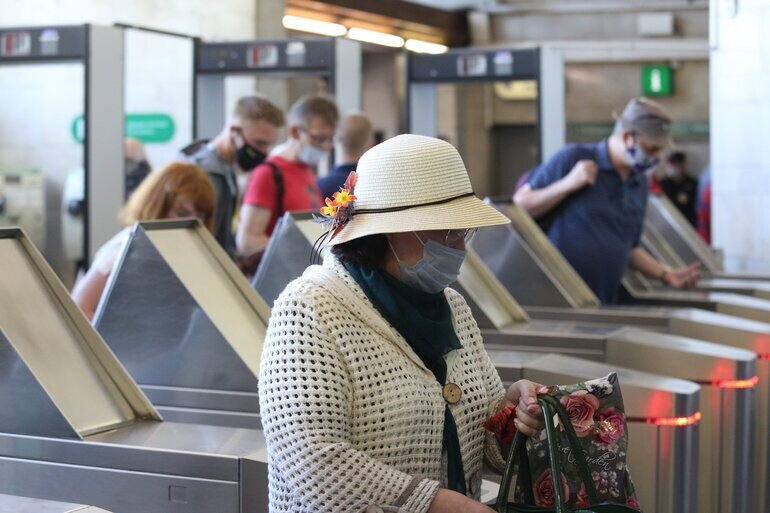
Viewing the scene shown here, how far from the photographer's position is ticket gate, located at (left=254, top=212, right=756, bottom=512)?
3781 mm

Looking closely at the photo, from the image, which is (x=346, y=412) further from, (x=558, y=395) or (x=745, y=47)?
(x=745, y=47)

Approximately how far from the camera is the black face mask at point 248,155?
4969mm

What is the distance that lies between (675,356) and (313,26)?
8620mm

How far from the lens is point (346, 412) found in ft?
6.65

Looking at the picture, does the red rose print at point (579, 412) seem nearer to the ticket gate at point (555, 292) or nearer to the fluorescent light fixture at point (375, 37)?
the ticket gate at point (555, 292)

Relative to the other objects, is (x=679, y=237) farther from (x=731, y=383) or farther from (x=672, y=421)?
(x=672, y=421)

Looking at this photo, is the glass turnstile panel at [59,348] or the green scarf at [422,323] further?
the glass turnstile panel at [59,348]

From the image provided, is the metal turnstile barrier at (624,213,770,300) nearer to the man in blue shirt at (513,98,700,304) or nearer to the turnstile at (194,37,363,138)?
the man in blue shirt at (513,98,700,304)

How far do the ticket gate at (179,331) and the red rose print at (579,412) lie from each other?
1.08 meters

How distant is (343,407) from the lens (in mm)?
2020

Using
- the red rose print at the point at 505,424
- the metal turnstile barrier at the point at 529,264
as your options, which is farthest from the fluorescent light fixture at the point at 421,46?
the red rose print at the point at 505,424

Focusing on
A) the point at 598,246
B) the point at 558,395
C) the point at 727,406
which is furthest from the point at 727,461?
the point at 558,395

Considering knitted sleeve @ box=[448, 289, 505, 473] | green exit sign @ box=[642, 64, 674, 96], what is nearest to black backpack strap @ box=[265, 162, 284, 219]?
knitted sleeve @ box=[448, 289, 505, 473]

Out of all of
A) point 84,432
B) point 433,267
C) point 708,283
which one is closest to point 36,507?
point 84,432
